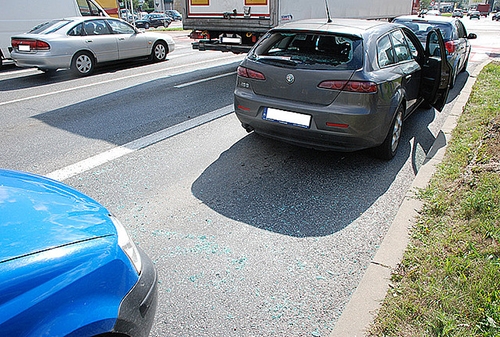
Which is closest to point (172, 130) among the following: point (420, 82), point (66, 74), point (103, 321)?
point (420, 82)

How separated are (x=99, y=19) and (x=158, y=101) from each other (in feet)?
16.9

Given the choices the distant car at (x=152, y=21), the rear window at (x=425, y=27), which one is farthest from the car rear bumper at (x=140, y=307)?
the distant car at (x=152, y=21)

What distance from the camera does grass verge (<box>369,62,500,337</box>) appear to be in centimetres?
239

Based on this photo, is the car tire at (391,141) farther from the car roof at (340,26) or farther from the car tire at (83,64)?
the car tire at (83,64)

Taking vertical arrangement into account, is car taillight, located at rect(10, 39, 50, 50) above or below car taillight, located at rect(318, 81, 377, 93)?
above

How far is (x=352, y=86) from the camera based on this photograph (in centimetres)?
424

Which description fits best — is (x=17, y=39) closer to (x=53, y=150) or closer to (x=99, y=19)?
(x=99, y=19)

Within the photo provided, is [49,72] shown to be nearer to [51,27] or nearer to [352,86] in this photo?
[51,27]

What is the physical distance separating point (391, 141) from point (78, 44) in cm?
904

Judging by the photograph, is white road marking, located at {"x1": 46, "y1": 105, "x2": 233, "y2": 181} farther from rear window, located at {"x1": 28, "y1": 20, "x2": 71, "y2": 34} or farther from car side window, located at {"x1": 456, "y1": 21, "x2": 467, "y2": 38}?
car side window, located at {"x1": 456, "y1": 21, "x2": 467, "y2": 38}

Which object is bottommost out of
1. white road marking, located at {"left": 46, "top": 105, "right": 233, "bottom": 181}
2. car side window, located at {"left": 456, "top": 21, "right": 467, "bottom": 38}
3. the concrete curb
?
→ the concrete curb

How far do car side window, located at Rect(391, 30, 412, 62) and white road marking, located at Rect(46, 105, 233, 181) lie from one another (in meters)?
3.03

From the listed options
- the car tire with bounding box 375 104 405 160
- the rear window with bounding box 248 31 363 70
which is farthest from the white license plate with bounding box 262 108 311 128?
the car tire with bounding box 375 104 405 160

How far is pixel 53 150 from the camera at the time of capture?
536 centimetres
